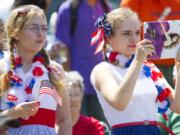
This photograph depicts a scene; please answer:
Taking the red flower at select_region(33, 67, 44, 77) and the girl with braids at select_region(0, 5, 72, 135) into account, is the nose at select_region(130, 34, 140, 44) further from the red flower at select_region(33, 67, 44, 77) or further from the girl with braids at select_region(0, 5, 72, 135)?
the red flower at select_region(33, 67, 44, 77)

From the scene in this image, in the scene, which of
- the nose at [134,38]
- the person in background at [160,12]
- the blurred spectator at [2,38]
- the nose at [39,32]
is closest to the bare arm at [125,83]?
the nose at [134,38]

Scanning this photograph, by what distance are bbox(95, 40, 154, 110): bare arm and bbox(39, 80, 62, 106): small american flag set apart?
1.02ft

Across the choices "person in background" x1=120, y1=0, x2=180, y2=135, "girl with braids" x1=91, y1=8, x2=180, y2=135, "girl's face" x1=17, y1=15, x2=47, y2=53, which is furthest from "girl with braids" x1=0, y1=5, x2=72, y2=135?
"person in background" x1=120, y1=0, x2=180, y2=135

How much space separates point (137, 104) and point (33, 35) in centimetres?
86

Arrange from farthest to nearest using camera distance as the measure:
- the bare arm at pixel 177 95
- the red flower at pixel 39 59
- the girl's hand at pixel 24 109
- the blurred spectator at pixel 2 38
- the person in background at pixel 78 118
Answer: the person in background at pixel 78 118 < the blurred spectator at pixel 2 38 < the red flower at pixel 39 59 < the bare arm at pixel 177 95 < the girl's hand at pixel 24 109

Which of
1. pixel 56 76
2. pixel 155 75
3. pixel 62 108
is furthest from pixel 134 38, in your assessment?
pixel 62 108

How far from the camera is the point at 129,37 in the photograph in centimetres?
554

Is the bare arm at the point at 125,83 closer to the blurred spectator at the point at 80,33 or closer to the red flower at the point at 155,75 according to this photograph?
the red flower at the point at 155,75

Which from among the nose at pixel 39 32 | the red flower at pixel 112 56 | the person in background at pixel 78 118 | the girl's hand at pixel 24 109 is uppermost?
the nose at pixel 39 32

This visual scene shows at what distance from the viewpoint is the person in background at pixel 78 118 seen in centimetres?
689

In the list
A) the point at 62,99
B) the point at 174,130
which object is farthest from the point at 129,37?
the point at 174,130

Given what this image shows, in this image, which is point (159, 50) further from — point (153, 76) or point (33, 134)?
point (33, 134)

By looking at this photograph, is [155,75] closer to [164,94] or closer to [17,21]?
[164,94]

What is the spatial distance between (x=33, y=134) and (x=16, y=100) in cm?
26
